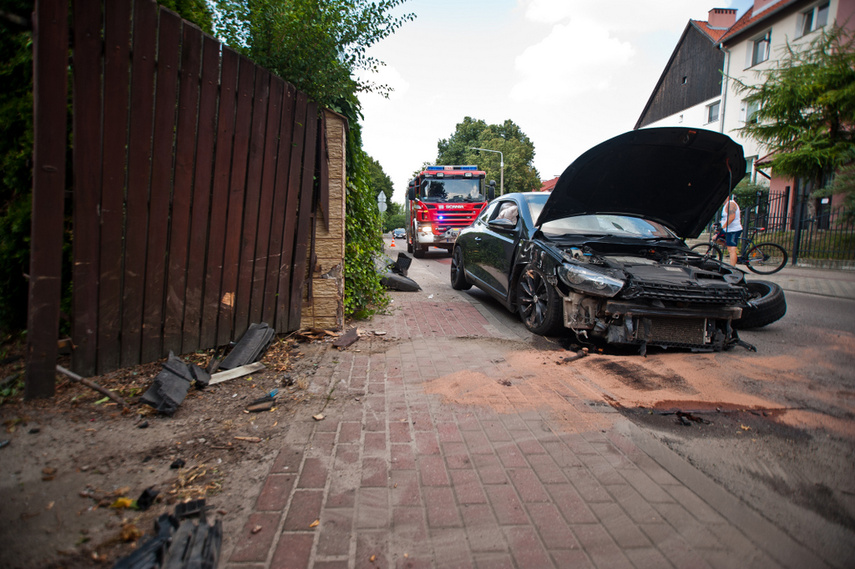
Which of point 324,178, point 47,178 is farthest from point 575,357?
point 47,178

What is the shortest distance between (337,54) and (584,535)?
5.18 meters

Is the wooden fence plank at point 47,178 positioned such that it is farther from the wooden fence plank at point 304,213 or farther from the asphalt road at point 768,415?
the asphalt road at point 768,415

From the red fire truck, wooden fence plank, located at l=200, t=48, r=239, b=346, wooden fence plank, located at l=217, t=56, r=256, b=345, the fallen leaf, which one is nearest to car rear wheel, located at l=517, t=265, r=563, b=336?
wooden fence plank, located at l=217, t=56, r=256, b=345

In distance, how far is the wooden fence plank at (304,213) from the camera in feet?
16.0

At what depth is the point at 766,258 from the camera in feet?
40.2

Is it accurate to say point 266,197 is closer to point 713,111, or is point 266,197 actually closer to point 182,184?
point 182,184

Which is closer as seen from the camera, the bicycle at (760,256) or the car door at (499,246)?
the car door at (499,246)

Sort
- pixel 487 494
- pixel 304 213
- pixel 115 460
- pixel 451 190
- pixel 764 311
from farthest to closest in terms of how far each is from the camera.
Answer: pixel 451 190 < pixel 764 311 < pixel 304 213 < pixel 115 460 < pixel 487 494

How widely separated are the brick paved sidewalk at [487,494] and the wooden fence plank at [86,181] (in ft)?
5.09

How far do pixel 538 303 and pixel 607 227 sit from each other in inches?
55.2

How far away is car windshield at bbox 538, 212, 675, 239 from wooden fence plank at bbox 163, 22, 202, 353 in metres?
3.88

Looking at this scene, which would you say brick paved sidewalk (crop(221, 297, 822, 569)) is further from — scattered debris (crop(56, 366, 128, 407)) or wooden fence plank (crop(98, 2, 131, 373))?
wooden fence plank (crop(98, 2, 131, 373))

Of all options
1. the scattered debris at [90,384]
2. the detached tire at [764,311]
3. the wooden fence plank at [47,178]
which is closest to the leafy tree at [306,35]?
the wooden fence plank at [47,178]

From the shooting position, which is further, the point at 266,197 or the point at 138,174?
the point at 266,197
